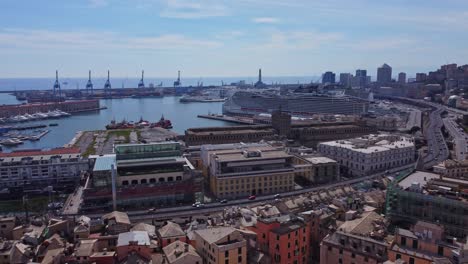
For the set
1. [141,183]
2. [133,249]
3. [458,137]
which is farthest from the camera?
[458,137]

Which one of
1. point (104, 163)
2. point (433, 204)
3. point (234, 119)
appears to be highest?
point (433, 204)

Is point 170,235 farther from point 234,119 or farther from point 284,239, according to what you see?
point 234,119

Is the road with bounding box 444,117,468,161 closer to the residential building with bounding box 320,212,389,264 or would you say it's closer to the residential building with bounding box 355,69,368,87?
the residential building with bounding box 320,212,389,264

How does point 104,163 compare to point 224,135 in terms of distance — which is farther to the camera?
point 224,135

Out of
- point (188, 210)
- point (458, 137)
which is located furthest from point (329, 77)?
point (188, 210)

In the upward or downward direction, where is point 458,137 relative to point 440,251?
downward

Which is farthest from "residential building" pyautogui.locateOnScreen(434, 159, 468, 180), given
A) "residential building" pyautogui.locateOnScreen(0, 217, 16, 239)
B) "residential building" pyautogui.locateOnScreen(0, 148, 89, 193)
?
"residential building" pyautogui.locateOnScreen(0, 217, 16, 239)

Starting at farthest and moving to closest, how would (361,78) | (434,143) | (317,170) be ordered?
1. (361,78)
2. (434,143)
3. (317,170)
